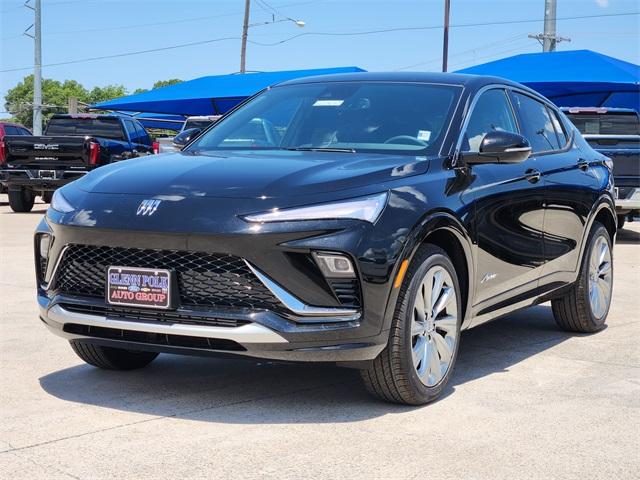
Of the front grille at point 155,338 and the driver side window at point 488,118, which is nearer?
the front grille at point 155,338

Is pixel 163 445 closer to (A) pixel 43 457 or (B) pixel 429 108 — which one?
(A) pixel 43 457

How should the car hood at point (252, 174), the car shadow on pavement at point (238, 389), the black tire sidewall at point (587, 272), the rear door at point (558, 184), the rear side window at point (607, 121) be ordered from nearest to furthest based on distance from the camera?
the car hood at point (252, 174) < the car shadow on pavement at point (238, 389) < the rear door at point (558, 184) < the black tire sidewall at point (587, 272) < the rear side window at point (607, 121)

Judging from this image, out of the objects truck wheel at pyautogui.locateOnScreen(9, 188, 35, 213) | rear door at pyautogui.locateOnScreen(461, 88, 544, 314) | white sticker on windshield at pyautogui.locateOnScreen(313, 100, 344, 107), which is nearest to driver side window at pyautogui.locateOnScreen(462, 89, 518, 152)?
rear door at pyautogui.locateOnScreen(461, 88, 544, 314)

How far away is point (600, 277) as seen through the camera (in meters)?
7.38

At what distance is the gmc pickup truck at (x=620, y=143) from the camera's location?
15.1 m

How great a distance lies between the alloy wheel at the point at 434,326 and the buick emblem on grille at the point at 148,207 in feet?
4.18

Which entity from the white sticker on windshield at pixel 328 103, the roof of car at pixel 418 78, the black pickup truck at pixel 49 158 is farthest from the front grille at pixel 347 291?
the black pickup truck at pixel 49 158

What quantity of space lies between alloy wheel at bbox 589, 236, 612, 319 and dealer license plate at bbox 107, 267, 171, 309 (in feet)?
12.0

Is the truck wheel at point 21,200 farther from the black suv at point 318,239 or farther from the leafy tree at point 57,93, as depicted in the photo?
the leafy tree at point 57,93

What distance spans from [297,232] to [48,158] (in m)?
14.8

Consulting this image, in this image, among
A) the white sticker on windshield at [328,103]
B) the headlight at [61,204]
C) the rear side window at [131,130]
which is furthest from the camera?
the rear side window at [131,130]

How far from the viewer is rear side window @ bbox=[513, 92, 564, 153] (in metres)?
6.57

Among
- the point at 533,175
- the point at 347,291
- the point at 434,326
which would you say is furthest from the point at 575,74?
the point at 347,291

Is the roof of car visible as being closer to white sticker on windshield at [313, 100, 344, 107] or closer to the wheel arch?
white sticker on windshield at [313, 100, 344, 107]
